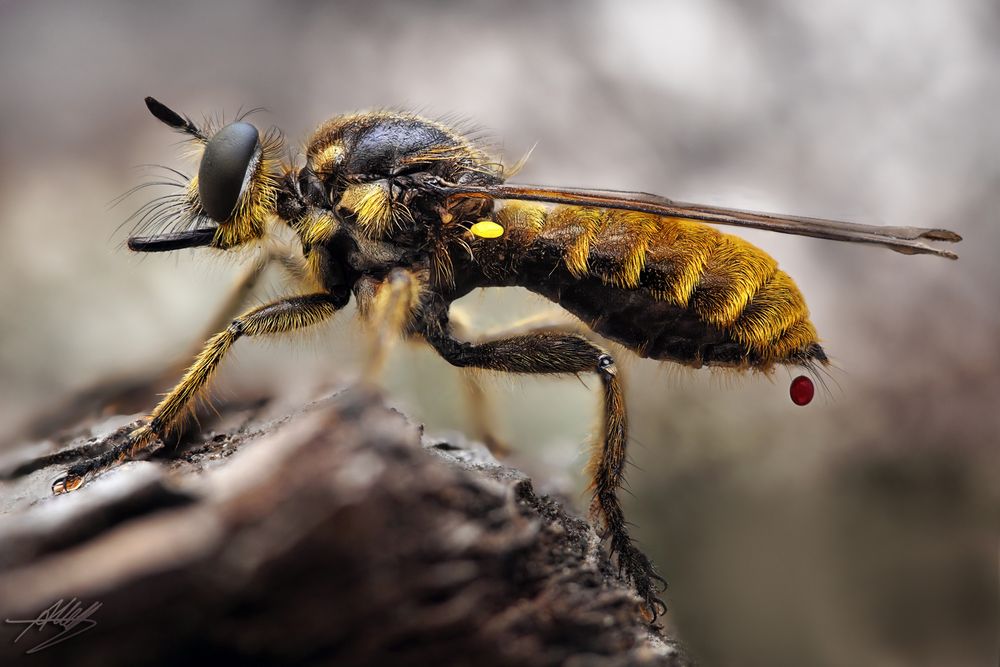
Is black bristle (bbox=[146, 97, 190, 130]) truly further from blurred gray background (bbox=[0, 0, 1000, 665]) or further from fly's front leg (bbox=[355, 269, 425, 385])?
fly's front leg (bbox=[355, 269, 425, 385])

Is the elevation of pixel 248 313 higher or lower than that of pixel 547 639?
higher

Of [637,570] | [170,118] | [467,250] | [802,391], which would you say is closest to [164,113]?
[170,118]

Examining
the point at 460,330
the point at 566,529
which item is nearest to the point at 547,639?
the point at 566,529

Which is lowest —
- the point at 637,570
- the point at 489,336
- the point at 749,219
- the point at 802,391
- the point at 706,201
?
the point at 637,570

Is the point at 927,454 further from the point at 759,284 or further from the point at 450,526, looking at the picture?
the point at 450,526
